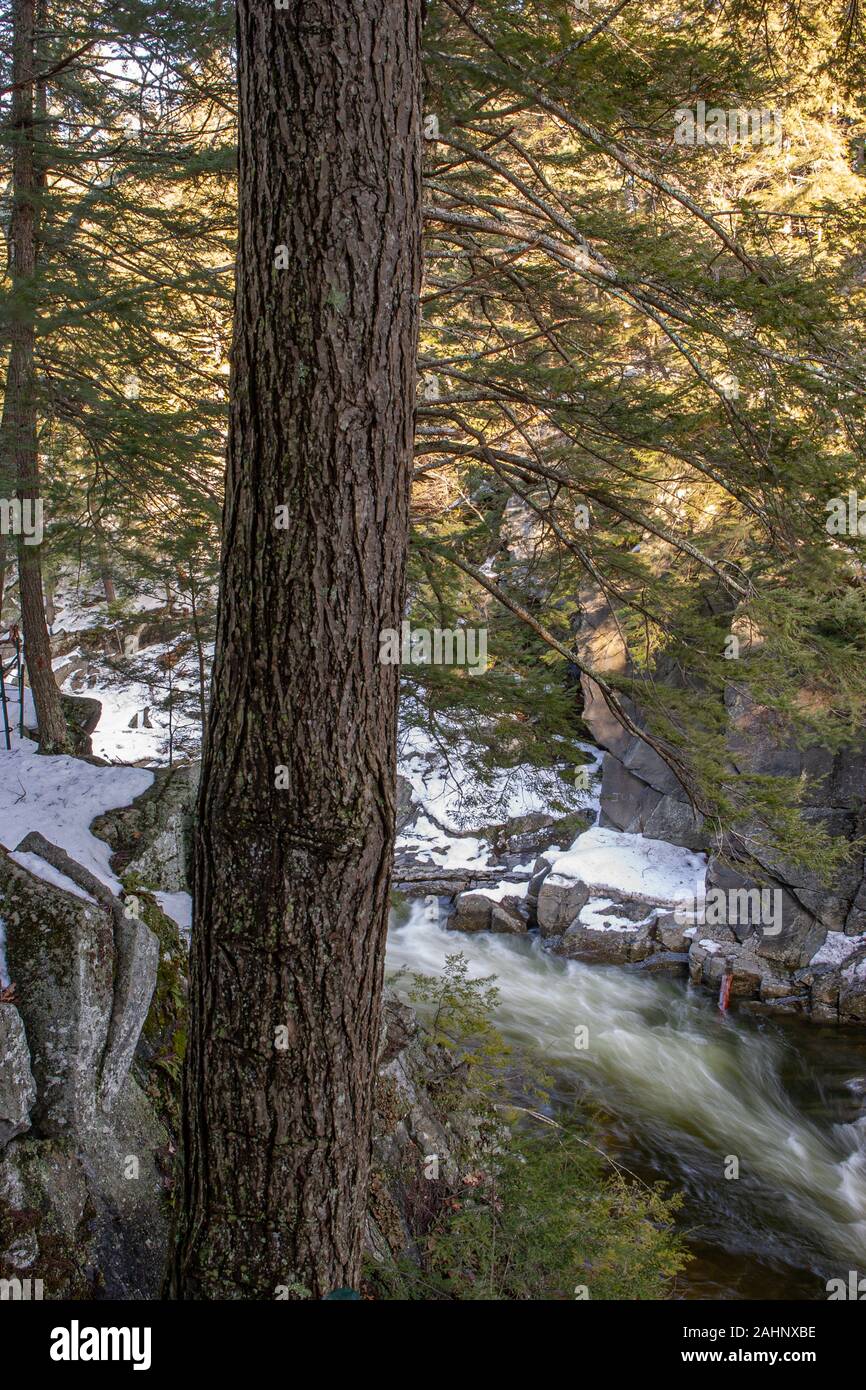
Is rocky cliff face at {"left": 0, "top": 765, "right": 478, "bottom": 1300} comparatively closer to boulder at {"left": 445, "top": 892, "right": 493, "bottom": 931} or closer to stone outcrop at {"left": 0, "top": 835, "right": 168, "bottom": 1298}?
stone outcrop at {"left": 0, "top": 835, "right": 168, "bottom": 1298}

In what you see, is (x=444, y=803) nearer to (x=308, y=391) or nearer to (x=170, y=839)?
(x=170, y=839)

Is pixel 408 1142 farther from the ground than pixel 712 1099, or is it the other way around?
pixel 408 1142

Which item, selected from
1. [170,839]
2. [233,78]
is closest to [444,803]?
[170,839]

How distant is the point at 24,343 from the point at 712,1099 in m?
10.3

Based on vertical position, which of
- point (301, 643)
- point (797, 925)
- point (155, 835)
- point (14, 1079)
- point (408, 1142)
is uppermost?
point (301, 643)

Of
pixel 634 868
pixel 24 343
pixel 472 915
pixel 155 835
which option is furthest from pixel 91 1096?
pixel 634 868

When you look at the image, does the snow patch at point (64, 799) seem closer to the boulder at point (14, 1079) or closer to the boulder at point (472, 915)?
the boulder at point (14, 1079)

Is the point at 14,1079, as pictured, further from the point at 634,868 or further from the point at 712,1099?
the point at 634,868

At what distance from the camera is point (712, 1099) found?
409 inches

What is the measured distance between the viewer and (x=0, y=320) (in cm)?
645

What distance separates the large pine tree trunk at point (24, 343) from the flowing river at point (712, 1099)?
6747 millimetres

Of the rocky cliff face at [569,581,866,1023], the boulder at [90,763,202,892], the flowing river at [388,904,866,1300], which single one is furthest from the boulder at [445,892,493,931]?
the boulder at [90,763,202,892]

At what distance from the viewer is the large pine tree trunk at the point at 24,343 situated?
24.3 feet
